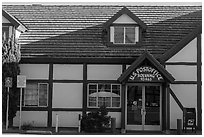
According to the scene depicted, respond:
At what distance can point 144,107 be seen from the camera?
19.6 meters

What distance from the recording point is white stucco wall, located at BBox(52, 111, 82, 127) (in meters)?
20.0

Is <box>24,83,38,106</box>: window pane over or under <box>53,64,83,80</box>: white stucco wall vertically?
under

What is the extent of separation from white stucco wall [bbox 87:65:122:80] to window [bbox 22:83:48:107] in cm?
247

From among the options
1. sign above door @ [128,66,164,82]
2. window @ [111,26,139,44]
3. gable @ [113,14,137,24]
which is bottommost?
sign above door @ [128,66,164,82]

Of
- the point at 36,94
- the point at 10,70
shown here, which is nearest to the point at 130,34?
the point at 36,94

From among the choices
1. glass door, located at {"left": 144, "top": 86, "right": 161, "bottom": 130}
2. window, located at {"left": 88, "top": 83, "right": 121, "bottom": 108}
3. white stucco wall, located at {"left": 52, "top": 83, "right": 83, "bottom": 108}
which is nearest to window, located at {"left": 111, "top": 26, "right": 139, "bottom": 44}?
window, located at {"left": 88, "top": 83, "right": 121, "bottom": 108}

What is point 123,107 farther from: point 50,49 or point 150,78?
point 50,49

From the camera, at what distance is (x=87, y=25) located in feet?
73.5

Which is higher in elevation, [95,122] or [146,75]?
[146,75]

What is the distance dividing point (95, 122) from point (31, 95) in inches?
162

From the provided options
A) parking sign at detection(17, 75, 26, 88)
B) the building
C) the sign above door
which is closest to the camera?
parking sign at detection(17, 75, 26, 88)

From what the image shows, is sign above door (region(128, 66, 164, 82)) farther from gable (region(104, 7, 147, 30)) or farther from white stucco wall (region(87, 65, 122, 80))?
gable (region(104, 7, 147, 30))

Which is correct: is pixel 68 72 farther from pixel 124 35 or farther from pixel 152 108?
pixel 152 108

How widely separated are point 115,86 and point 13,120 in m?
5.64
